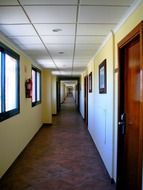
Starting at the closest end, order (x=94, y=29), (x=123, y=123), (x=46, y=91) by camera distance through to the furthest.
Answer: (x=123, y=123) < (x=94, y=29) < (x=46, y=91)

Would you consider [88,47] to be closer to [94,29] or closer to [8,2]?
[94,29]

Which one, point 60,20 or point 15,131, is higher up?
point 60,20

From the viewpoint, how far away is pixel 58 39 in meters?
3.50

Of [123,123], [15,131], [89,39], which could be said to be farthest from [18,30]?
[123,123]

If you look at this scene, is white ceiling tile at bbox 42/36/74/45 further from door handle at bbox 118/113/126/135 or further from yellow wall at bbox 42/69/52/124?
yellow wall at bbox 42/69/52/124

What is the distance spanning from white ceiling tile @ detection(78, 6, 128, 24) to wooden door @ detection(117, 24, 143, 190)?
306 millimetres

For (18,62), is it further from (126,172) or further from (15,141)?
(126,172)

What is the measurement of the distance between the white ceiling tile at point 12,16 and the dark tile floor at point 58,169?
7.77 feet

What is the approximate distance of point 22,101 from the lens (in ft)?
14.6

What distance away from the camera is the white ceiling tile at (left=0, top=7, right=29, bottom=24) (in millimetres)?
2191

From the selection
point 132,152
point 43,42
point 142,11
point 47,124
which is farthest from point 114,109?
point 47,124

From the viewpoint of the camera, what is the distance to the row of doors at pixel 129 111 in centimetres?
222

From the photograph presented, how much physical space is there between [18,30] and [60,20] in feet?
2.59

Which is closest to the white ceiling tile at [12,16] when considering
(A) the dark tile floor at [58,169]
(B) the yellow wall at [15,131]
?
(B) the yellow wall at [15,131]
